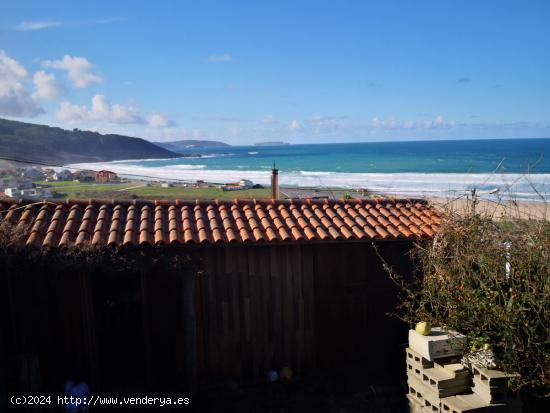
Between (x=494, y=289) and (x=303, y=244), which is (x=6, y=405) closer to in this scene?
(x=303, y=244)

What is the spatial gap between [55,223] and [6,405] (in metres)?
2.36

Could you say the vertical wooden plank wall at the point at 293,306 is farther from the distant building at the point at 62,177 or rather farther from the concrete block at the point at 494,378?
the distant building at the point at 62,177

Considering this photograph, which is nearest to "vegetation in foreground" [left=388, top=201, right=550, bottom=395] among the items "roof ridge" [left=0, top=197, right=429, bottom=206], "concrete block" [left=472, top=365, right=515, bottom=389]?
"concrete block" [left=472, top=365, right=515, bottom=389]

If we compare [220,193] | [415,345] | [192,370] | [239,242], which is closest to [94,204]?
[239,242]

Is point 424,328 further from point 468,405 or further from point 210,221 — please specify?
point 210,221

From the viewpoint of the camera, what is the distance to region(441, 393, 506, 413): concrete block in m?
4.98

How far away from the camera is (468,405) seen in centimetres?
503

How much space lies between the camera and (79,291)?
628 centimetres

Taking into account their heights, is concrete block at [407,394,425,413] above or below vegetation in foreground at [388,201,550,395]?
below

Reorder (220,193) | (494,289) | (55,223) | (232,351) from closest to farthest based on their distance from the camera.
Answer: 1. (494,289)
2. (55,223)
3. (232,351)
4. (220,193)

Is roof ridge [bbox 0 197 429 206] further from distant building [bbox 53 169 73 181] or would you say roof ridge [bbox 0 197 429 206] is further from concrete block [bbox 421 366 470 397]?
distant building [bbox 53 169 73 181]

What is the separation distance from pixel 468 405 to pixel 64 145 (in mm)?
99129

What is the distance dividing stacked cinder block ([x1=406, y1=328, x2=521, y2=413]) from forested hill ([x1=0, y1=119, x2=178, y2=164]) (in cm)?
5533

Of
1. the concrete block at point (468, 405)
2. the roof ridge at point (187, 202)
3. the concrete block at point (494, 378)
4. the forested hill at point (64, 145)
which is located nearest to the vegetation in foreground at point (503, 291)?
the concrete block at point (494, 378)
